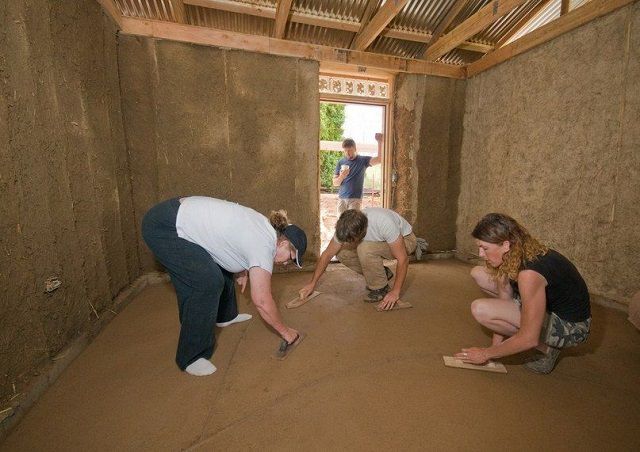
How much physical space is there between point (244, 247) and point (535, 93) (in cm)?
342

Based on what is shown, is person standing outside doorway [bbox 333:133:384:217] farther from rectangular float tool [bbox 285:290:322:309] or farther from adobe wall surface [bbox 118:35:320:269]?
rectangular float tool [bbox 285:290:322:309]

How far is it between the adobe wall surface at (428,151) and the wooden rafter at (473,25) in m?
0.33

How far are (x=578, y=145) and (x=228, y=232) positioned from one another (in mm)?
3195

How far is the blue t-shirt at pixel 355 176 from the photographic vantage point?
4.56 m

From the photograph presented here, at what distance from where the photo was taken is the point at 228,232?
1.48m

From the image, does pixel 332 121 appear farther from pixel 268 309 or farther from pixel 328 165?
pixel 268 309

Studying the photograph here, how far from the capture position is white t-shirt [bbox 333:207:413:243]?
2354mm

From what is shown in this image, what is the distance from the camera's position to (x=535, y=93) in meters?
2.99

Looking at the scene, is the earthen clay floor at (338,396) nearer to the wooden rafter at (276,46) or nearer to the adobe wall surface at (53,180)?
the adobe wall surface at (53,180)

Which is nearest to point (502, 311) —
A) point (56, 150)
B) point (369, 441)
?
point (369, 441)

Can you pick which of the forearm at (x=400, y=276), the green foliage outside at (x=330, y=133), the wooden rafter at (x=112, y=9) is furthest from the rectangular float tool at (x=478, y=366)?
the green foliage outside at (x=330, y=133)

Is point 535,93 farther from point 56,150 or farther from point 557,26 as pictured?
point 56,150

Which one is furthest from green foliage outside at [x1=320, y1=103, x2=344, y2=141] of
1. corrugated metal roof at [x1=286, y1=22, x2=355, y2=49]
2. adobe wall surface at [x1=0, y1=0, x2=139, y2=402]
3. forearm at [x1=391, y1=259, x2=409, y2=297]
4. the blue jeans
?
the blue jeans

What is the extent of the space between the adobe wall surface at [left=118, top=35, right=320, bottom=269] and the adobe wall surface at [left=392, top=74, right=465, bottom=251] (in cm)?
128
